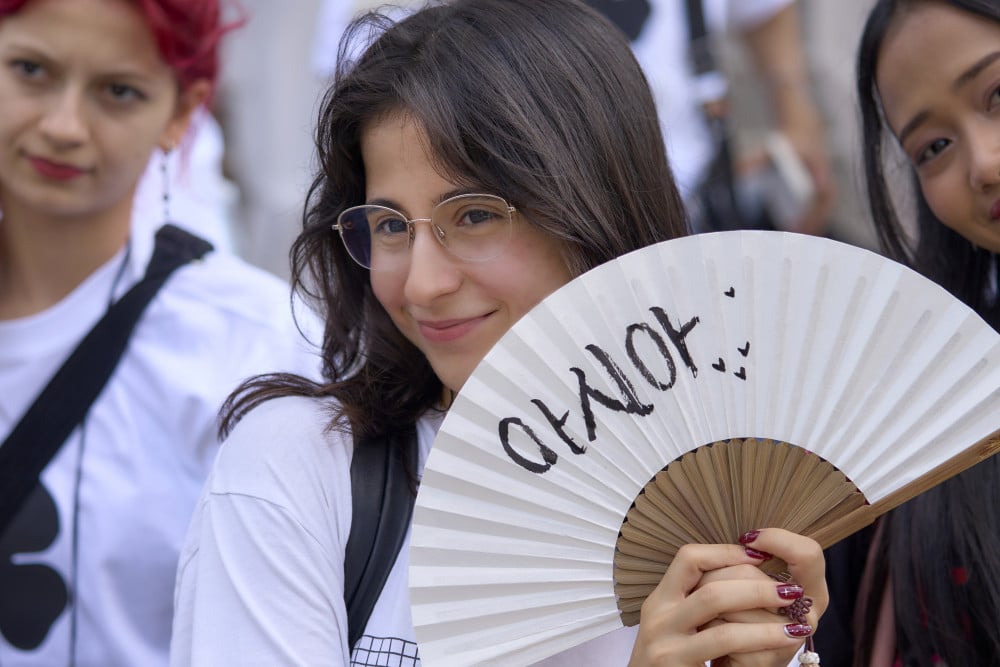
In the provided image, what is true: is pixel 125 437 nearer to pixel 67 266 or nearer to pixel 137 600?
pixel 137 600

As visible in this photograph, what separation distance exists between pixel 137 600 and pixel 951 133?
1.71 m

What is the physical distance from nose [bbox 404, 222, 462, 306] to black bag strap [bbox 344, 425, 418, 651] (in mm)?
240

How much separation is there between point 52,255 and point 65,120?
1.27 ft

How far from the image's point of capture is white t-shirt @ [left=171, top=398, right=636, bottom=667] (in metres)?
1.46

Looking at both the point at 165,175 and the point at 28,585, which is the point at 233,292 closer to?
the point at 165,175

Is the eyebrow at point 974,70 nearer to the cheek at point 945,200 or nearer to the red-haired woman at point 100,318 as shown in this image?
the cheek at point 945,200

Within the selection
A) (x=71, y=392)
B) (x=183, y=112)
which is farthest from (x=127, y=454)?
(x=183, y=112)

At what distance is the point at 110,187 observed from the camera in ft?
8.01

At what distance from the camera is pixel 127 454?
2.29 m

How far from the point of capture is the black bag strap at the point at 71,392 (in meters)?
2.22

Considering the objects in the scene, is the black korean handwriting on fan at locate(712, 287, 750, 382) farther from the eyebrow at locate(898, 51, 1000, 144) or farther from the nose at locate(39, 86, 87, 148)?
the nose at locate(39, 86, 87, 148)

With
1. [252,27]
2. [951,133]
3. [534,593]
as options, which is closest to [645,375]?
[534,593]

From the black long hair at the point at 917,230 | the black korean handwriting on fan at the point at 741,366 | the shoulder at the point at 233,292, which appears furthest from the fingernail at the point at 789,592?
the shoulder at the point at 233,292

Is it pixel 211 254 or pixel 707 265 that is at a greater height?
pixel 211 254
